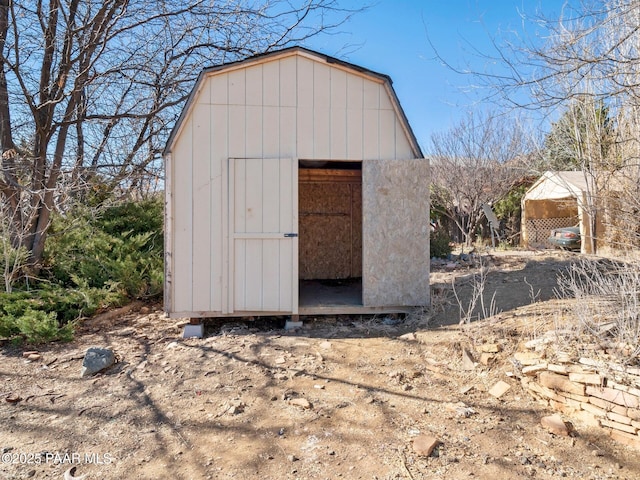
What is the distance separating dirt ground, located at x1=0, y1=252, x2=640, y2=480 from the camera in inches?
88.4

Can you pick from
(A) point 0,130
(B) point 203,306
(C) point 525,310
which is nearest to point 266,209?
(B) point 203,306

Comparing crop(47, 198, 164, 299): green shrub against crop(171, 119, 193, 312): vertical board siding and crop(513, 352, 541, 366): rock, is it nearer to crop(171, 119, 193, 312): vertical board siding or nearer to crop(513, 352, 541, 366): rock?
crop(171, 119, 193, 312): vertical board siding

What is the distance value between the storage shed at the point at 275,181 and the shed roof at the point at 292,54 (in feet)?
0.04

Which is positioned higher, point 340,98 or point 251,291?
point 340,98

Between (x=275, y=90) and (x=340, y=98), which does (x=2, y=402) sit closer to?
(x=275, y=90)

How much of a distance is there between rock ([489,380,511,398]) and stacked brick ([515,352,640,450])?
15 cm

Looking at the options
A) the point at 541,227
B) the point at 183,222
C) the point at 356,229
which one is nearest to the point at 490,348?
the point at 183,222

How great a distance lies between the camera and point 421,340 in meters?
4.03

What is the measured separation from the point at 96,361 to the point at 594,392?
403cm

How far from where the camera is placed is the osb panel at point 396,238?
4738 millimetres

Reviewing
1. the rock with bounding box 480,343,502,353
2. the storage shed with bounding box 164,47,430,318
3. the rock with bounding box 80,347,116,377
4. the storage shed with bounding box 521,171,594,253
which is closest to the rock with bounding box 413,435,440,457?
the rock with bounding box 480,343,502,353

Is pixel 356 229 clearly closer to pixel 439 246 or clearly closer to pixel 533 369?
pixel 439 246

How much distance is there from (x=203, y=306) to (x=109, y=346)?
1.07 metres

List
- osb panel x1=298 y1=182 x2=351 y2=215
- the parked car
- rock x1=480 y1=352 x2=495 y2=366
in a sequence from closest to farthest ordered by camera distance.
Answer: rock x1=480 y1=352 x2=495 y2=366
osb panel x1=298 y1=182 x2=351 y2=215
the parked car
